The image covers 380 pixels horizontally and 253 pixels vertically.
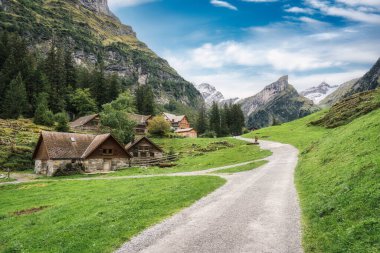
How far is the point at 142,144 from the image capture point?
73.9 meters

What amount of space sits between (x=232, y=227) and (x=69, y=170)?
48445mm

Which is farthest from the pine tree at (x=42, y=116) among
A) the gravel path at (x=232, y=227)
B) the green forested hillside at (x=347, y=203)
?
the green forested hillside at (x=347, y=203)

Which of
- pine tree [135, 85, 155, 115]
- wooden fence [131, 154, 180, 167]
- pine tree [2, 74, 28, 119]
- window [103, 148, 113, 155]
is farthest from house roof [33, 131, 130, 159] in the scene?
pine tree [135, 85, 155, 115]

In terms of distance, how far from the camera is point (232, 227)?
14.6 m

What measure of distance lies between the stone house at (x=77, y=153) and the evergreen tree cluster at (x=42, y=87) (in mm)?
33320

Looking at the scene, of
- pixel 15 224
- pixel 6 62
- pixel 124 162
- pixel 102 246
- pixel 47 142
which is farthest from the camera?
pixel 6 62

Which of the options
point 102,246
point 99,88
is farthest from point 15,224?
point 99,88

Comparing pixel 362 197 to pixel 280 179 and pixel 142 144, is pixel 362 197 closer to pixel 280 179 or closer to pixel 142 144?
pixel 280 179

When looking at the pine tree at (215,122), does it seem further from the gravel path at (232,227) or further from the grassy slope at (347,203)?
the gravel path at (232,227)

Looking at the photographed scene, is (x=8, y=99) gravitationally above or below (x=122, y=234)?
above

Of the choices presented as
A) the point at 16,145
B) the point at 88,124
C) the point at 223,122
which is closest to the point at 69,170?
the point at 16,145

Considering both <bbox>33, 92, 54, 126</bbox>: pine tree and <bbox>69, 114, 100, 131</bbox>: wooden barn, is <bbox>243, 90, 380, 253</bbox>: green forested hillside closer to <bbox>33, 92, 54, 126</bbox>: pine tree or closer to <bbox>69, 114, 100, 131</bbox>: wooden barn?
<bbox>33, 92, 54, 126</bbox>: pine tree

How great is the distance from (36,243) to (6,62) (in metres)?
108

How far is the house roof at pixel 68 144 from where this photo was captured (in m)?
56.8
